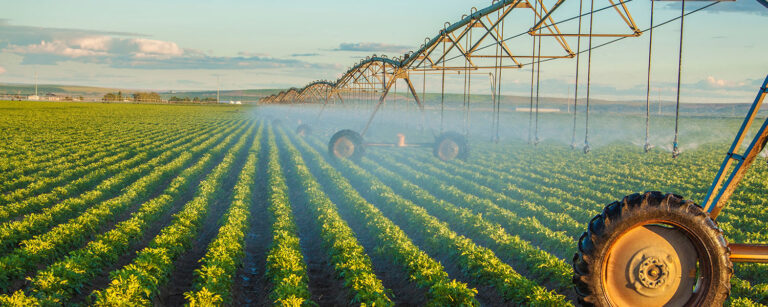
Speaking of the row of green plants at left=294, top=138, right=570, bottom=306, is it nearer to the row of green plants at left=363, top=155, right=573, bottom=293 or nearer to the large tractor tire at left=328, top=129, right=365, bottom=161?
the row of green plants at left=363, top=155, right=573, bottom=293

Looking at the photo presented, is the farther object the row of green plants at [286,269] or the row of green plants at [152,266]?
the row of green plants at [286,269]

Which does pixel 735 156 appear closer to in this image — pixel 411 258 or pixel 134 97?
pixel 411 258

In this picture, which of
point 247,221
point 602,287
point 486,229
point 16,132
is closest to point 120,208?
point 247,221

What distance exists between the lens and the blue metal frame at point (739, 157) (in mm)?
5105

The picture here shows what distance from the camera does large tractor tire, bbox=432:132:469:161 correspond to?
2627 centimetres

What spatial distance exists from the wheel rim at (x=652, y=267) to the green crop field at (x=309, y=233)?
243 centimetres

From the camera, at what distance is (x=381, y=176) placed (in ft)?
77.8

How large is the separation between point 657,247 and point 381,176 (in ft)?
60.9

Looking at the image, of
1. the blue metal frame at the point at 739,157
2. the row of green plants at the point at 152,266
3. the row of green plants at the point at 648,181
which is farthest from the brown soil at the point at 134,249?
the row of green plants at the point at 648,181

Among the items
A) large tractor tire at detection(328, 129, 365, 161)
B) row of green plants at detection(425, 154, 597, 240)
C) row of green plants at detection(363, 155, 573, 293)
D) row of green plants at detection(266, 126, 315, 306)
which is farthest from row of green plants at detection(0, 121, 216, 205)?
row of green plants at detection(425, 154, 597, 240)

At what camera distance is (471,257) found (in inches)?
396

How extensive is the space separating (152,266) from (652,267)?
24.8ft

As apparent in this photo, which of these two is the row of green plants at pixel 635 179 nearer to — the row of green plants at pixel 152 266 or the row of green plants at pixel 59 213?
the row of green plants at pixel 152 266

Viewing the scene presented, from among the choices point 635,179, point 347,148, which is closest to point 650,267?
point 635,179
